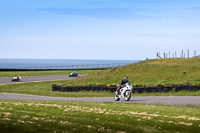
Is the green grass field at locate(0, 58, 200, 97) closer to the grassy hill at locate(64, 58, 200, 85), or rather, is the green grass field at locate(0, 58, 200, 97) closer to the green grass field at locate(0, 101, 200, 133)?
the grassy hill at locate(64, 58, 200, 85)

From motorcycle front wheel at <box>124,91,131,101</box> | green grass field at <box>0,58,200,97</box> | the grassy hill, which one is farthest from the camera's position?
the grassy hill

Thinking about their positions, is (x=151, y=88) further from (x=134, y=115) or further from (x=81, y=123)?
(x=81, y=123)

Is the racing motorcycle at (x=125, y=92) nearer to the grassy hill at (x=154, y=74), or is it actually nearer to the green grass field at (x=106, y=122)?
the green grass field at (x=106, y=122)

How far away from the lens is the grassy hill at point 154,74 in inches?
1460

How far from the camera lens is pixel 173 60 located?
47.4 m

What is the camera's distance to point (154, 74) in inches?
1619

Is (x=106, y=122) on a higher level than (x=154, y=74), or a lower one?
lower

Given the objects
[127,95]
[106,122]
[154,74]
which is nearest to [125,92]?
[127,95]

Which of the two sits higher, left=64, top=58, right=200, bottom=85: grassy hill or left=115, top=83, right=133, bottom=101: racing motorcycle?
left=64, top=58, right=200, bottom=85: grassy hill

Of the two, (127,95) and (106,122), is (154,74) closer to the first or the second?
(127,95)

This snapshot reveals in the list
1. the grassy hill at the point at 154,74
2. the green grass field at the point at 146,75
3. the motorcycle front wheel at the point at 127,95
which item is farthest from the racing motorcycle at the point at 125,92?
the grassy hill at the point at 154,74

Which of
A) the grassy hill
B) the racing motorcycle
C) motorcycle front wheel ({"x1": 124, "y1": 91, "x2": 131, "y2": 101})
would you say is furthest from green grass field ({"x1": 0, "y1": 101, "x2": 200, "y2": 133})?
the grassy hill

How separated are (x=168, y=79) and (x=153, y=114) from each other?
2272 cm

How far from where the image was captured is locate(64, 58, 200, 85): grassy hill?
3709 cm
